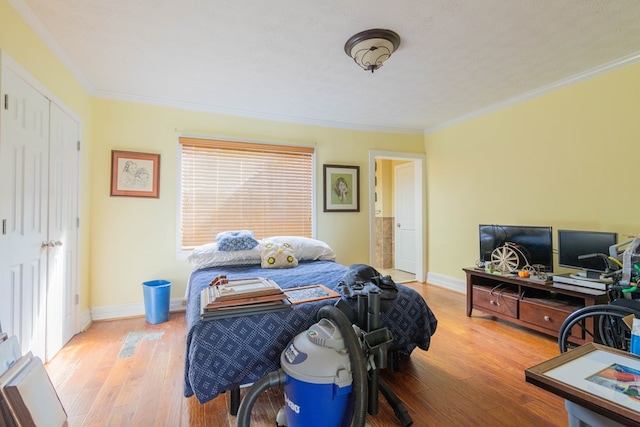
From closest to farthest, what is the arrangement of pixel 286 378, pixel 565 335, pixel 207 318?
pixel 286 378
pixel 207 318
pixel 565 335

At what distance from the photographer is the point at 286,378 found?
1424mm

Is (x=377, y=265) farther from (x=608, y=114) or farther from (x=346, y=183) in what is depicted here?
(x=608, y=114)

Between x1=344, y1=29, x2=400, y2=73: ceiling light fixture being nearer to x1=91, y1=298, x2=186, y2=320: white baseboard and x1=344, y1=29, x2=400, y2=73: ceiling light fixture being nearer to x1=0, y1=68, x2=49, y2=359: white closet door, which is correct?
x1=0, y1=68, x2=49, y2=359: white closet door

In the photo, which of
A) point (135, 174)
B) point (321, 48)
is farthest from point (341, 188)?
point (135, 174)

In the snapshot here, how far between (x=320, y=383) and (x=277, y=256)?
1.82 meters

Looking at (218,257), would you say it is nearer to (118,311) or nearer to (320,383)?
(118,311)

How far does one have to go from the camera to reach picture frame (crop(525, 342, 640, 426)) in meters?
0.78

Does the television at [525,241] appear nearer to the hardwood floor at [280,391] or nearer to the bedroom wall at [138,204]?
the hardwood floor at [280,391]

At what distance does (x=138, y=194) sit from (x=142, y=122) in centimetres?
80

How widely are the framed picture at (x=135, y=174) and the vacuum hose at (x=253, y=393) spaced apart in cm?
268

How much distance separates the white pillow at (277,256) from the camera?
119 inches

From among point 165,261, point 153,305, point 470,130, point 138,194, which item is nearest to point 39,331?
point 153,305

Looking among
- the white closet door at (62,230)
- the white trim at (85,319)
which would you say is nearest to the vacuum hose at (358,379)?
the white closet door at (62,230)

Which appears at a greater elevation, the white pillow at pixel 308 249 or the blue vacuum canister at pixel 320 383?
the white pillow at pixel 308 249
